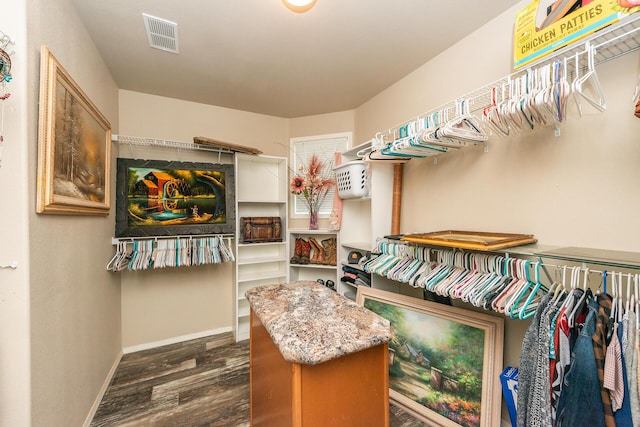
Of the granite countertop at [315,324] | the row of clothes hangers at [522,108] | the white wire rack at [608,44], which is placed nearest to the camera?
the granite countertop at [315,324]

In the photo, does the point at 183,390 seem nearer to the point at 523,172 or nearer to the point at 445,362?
the point at 445,362

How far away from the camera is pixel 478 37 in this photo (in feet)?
5.74

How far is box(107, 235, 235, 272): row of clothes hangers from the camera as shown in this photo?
7.74 ft

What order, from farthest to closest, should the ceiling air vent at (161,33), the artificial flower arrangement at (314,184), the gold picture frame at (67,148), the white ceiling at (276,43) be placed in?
the artificial flower arrangement at (314,184), the ceiling air vent at (161,33), the white ceiling at (276,43), the gold picture frame at (67,148)

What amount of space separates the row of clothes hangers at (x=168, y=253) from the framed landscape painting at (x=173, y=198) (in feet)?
0.26

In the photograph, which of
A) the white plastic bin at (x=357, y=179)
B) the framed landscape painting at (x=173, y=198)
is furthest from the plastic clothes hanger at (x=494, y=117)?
the framed landscape painting at (x=173, y=198)

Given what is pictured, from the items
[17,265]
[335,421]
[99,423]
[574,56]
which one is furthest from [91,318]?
[574,56]

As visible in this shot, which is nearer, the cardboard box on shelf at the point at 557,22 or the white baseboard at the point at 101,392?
the cardboard box on shelf at the point at 557,22

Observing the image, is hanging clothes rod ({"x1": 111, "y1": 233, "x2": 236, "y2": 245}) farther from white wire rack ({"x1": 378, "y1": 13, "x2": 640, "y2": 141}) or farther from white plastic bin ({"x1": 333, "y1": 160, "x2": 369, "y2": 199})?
white wire rack ({"x1": 378, "y1": 13, "x2": 640, "y2": 141})

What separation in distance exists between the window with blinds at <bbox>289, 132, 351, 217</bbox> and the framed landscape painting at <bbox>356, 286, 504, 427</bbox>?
143cm

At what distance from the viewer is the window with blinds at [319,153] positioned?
3.13m

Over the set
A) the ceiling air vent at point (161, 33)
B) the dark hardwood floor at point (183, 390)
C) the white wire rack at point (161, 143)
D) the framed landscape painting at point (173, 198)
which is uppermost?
the ceiling air vent at point (161, 33)

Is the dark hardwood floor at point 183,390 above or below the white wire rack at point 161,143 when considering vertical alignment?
below

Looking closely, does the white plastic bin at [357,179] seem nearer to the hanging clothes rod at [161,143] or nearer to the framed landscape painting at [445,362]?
the framed landscape painting at [445,362]
